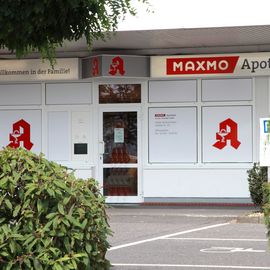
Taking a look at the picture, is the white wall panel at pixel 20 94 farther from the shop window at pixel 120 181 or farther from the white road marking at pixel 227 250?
the white road marking at pixel 227 250

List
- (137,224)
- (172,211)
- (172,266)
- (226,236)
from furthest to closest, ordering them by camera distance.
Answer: (172,211), (137,224), (226,236), (172,266)

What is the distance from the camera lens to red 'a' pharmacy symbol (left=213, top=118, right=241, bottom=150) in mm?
16250

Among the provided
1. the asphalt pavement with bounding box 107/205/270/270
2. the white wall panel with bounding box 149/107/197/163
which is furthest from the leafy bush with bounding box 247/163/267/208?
the white wall panel with bounding box 149/107/197/163

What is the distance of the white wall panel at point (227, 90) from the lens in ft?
53.1

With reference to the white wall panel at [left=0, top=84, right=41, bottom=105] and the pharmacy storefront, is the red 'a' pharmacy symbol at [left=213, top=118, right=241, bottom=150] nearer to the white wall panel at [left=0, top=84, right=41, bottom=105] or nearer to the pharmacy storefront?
the pharmacy storefront

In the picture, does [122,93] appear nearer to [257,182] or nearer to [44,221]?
[257,182]

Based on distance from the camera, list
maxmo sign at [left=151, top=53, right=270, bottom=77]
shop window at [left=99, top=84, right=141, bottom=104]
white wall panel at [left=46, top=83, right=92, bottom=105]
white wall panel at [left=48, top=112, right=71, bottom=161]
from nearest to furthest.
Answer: maxmo sign at [left=151, top=53, right=270, bottom=77] < shop window at [left=99, top=84, right=141, bottom=104] < white wall panel at [left=46, top=83, right=92, bottom=105] < white wall panel at [left=48, top=112, right=71, bottom=161]

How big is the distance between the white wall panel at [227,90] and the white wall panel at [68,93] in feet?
9.60

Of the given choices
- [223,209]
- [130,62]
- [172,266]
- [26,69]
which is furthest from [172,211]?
[172,266]

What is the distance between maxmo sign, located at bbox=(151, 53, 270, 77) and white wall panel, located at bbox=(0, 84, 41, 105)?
10.0ft

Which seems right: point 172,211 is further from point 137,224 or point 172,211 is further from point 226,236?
point 226,236

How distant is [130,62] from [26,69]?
2733 millimetres

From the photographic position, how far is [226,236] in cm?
1142

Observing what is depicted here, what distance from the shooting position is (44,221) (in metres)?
4.77
